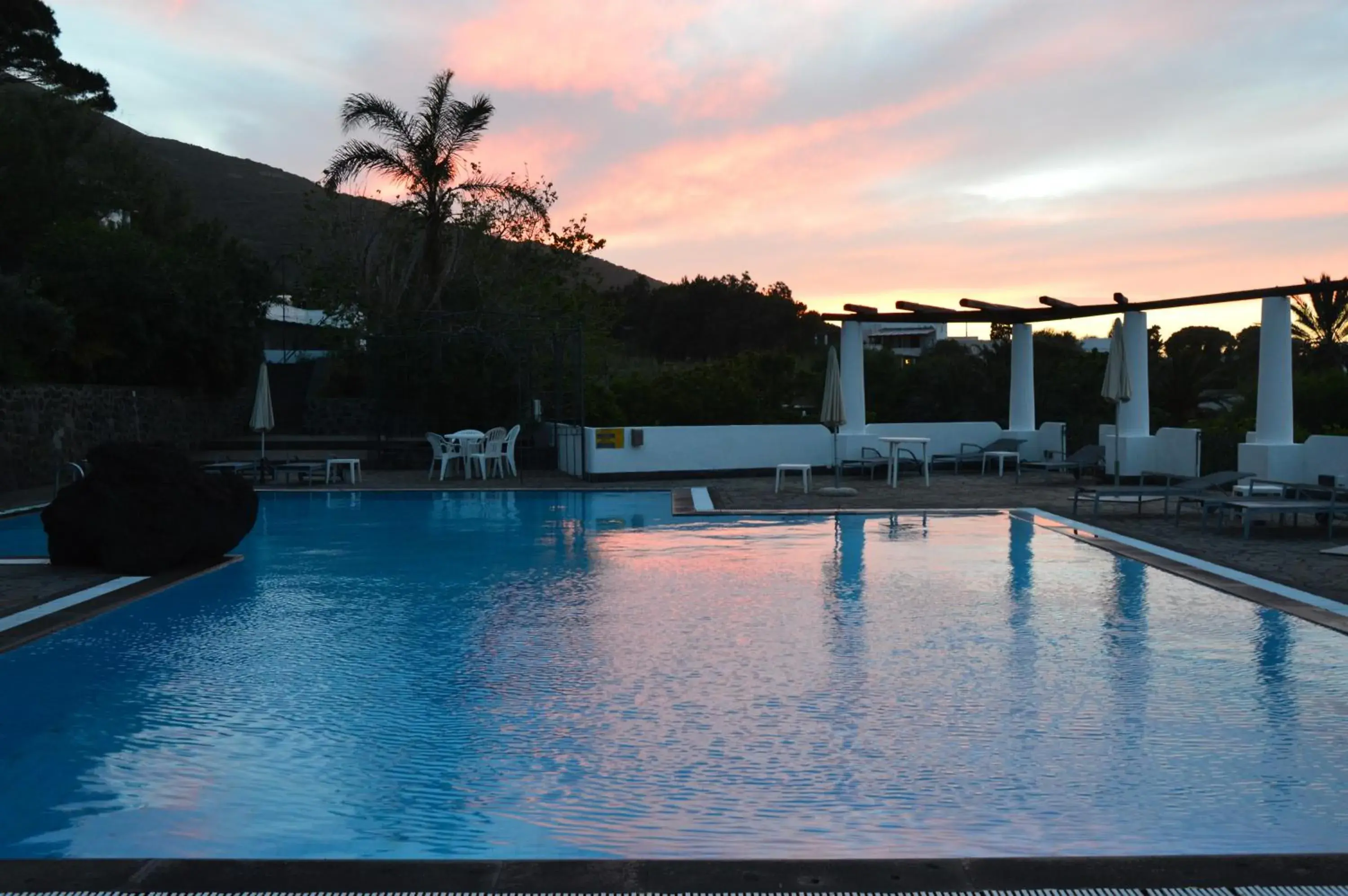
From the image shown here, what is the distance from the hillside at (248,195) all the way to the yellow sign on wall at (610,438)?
52.6 m

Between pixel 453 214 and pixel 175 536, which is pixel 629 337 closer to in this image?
pixel 453 214

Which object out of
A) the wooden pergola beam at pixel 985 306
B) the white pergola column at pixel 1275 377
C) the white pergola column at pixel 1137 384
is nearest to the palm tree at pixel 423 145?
the wooden pergola beam at pixel 985 306

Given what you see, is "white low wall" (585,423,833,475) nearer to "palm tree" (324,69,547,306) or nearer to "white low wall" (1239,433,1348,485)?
"white low wall" (1239,433,1348,485)

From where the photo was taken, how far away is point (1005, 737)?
5242mm

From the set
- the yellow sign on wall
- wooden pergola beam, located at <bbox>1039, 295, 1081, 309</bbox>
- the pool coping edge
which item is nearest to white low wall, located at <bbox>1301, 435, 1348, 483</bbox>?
wooden pergola beam, located at <bbox>1039, 295, 1081, 309</bbox>

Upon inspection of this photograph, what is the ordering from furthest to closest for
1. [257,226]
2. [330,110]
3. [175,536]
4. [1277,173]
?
[257,226] → [330,110] → [1277,173] → [175,536]

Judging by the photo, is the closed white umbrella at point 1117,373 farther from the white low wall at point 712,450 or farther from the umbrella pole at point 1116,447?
the white low wall at point 712,450

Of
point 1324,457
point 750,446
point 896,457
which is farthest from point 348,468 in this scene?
point 1324,457

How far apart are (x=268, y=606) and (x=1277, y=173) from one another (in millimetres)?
18086

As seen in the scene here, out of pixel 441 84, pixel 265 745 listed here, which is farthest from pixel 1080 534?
pixel 441 84

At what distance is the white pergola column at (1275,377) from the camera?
15.9 m

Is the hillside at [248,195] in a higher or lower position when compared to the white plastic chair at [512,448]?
higher

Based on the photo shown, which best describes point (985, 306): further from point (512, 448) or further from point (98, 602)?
point (98, 602)

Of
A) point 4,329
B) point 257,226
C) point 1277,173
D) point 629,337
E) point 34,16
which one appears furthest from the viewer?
point 257,226
